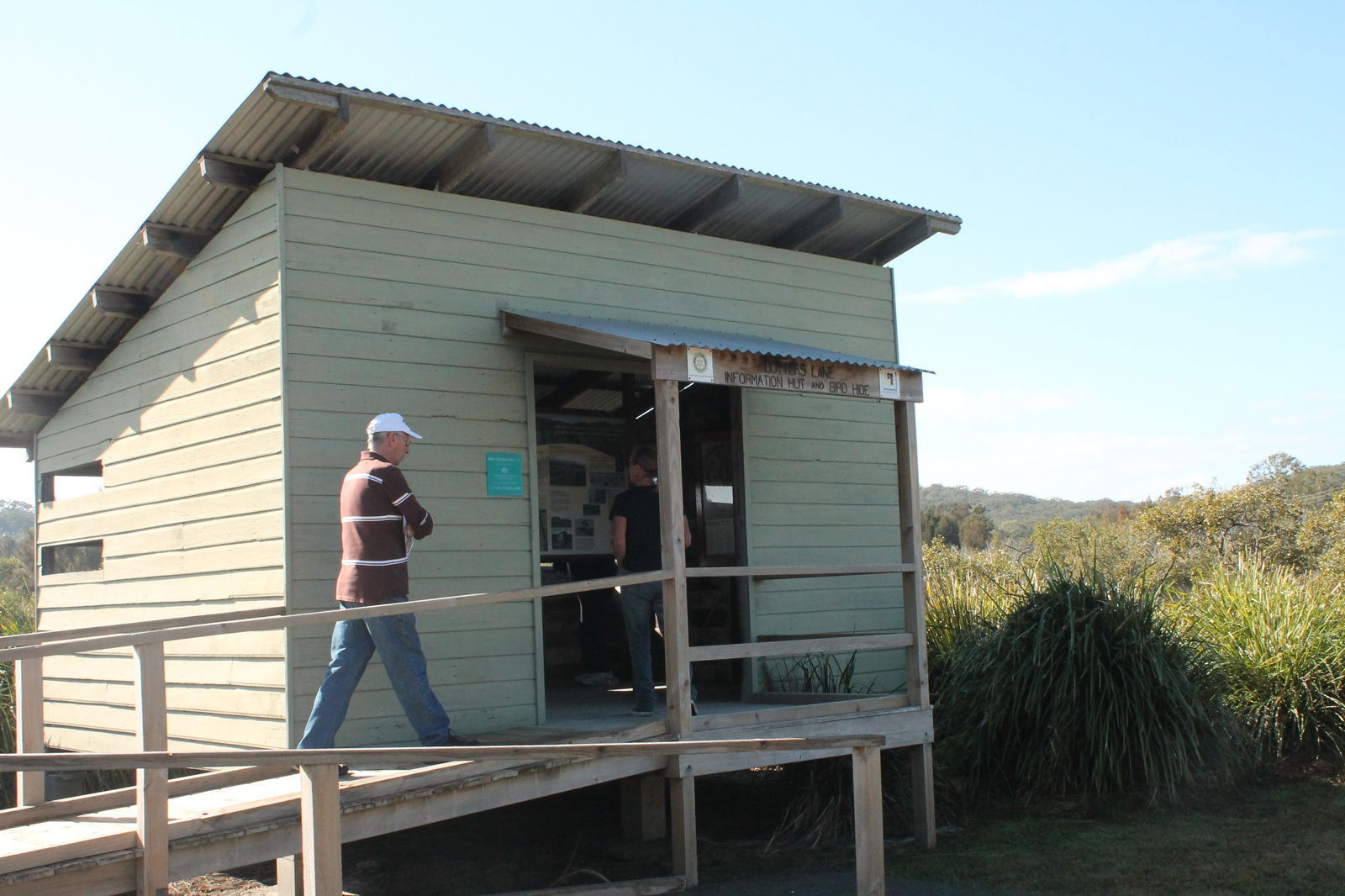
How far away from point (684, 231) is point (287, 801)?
5.54 meters

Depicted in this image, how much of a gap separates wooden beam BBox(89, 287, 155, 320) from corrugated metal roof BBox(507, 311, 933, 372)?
2.89 meters

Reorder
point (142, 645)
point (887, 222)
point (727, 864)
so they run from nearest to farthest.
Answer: point (142, 645) < point (727, 864) < point (887, 222)

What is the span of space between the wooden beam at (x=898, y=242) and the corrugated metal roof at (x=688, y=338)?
6.66 ft

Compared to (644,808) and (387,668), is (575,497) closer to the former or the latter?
(644,808)

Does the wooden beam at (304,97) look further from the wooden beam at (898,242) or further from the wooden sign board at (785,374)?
the wooden beam at (898,242)

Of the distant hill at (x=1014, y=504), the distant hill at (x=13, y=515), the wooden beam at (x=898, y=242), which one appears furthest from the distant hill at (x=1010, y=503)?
the wooden beam at (x=898, y=242)

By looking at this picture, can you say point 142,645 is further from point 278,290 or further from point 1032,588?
point 1032,588

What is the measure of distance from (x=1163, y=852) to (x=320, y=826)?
6.04 metres

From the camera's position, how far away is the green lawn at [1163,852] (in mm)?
7781

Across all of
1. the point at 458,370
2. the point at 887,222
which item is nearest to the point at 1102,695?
the point at 887,222

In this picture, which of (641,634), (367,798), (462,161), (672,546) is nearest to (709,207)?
(462,161)

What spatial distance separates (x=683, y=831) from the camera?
25.6ft

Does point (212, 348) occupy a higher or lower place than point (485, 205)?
lower

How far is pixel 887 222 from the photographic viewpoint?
1077 centimetres
